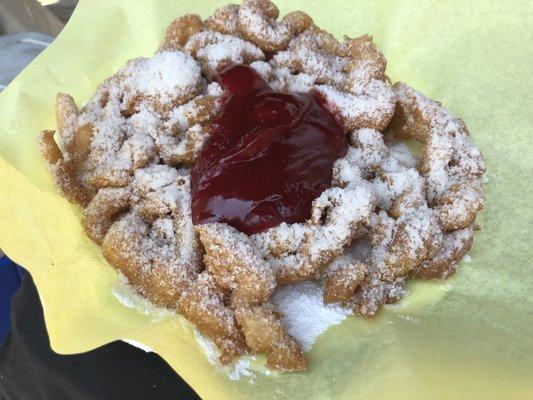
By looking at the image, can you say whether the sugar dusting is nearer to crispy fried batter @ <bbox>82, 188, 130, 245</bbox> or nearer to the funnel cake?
the funnel cake

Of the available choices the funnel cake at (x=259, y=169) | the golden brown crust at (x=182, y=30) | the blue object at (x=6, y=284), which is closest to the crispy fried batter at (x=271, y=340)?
the funnel cake at (x=259, y=169)

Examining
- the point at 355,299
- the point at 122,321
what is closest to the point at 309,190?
the point at 355,299

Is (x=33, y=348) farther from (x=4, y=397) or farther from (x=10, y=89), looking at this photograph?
(x=10, y=89)

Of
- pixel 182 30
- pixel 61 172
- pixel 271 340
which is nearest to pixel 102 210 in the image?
pixel 61 172

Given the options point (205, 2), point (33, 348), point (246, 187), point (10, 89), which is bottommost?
point (33, 348)

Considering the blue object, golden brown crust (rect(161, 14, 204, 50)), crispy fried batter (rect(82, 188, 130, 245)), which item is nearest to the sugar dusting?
crispy fried batter (rect(82, 188, 130, 245))
